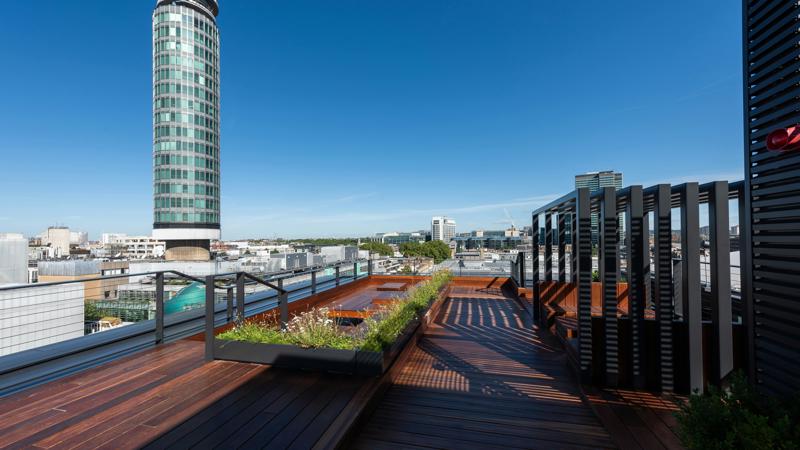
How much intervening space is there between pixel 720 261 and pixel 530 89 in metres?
13.2

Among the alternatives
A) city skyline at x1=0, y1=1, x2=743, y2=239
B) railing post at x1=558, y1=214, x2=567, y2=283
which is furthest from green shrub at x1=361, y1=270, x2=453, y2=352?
city skyline at x1=0, y1=1, x2=743, y2=239

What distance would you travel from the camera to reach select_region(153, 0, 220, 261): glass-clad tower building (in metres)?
35.4

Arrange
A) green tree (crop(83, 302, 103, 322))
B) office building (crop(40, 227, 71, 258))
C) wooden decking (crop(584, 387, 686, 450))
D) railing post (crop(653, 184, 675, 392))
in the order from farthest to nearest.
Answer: office building (crop(40, 227, 71, 258))
green tree (crop(83, 302, 103, 322))
railing post (crop(653, 184, 675, 392))
wooden decking (crop(584, 387, 686, 450))

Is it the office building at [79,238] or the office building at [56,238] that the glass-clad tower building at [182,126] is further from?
the office building at [79,238]

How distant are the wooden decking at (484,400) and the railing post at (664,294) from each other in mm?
734

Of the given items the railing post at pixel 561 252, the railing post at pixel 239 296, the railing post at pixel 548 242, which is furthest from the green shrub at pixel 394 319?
the railing post at pixel 561 252

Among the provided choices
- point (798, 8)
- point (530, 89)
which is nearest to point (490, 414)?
point (798, 8)

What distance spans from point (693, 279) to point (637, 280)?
37 cm

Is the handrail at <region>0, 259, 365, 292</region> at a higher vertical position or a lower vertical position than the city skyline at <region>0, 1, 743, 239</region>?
lower

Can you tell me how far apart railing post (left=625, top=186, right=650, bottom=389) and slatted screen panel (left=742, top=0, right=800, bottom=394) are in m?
0.91

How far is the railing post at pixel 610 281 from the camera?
2.71 meters

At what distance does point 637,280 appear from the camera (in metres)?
2.77

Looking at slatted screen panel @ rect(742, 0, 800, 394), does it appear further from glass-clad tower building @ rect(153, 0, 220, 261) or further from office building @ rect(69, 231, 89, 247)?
office building @ rect(69, 231, 89, 247)

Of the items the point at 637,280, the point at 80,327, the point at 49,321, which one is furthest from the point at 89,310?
the point at 637,280
